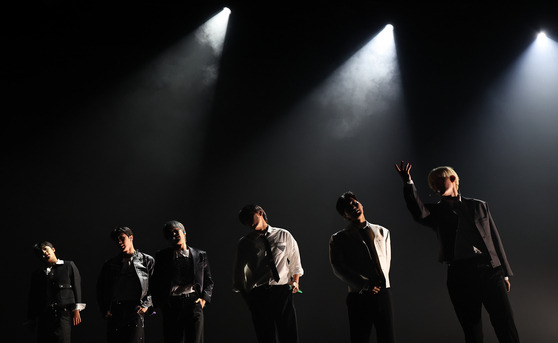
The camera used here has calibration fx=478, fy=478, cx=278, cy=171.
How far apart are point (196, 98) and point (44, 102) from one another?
188cm

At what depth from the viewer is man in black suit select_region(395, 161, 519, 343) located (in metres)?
2.83

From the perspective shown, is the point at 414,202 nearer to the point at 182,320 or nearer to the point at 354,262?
the point at 354,262

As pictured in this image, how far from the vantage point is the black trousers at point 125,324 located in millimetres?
3820

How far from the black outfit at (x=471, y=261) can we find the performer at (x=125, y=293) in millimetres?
2319

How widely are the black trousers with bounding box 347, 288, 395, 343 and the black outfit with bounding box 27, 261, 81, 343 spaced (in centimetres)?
288

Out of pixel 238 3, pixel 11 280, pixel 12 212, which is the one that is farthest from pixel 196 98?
pixel 11 280

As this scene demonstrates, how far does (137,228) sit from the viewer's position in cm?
588

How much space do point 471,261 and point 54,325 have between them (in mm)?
3683

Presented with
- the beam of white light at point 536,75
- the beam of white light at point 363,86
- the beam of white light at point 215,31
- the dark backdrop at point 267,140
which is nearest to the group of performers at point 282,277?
the dark backdrop at point 267,140

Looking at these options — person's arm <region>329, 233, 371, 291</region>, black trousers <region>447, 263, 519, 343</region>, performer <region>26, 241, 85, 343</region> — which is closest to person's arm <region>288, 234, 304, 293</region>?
person's arm <region>329, 233, 371, 291</region>

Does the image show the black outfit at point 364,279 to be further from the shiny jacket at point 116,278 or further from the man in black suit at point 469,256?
the shiny jacket at point 116,278

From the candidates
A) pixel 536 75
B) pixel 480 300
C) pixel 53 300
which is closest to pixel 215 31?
pixel 53 300

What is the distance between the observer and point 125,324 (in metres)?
3.85

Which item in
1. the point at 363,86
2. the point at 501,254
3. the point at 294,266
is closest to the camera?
A: the point at 501,254
